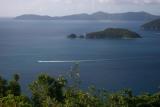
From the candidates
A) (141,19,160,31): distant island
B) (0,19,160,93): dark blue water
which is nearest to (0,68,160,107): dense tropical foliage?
(0,19,160,93): dark blue water

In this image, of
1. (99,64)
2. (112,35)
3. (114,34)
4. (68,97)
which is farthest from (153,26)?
(68,97)

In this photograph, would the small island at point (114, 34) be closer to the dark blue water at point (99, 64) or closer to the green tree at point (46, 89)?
the dark blue water at point (99, 64)

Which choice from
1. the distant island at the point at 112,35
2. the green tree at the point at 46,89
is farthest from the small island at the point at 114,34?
the green tree at the point at 46,89

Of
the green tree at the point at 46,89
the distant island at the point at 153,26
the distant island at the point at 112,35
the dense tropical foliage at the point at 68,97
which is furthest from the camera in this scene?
the distant island at the point at 153,26

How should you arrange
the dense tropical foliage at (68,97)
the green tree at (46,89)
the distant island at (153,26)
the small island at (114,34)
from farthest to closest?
the distant island at (153,26) → the small island at (114,34) → the green tree at (46,89) → the dense tropical foliage at (68,97)

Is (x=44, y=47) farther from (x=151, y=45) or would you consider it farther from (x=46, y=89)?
(x=46, y=89)

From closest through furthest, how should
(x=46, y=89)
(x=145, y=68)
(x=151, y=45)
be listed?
(x=46, y=89) < (x=145, y=68) < (x=151, y=45)

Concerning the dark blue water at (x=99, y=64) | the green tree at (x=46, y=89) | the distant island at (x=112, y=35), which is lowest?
the dark blue water at (x=99, y=64)

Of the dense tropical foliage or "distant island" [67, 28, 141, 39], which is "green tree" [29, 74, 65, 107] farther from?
"distant island" [67, 28, 141, 39]

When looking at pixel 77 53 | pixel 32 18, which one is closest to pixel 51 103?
pixel 77 53
